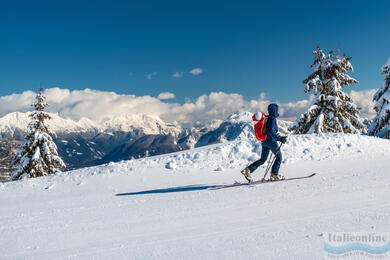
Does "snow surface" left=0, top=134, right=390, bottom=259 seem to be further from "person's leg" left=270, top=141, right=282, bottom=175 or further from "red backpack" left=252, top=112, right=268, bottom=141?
"red backpack" left=252, top=112, right=268, bottom=141

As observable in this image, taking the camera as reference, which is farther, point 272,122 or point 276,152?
point 276,152

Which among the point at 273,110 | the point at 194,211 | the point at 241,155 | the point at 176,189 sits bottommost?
the point at 194,211

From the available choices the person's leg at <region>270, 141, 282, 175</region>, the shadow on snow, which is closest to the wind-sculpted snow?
the shadow on snow

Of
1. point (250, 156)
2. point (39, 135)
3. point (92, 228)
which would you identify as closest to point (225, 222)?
point (92, 228)

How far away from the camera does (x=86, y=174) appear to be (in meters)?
9.80

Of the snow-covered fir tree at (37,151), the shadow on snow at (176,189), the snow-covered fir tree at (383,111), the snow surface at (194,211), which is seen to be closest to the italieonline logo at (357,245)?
the snow surface at (194,211)

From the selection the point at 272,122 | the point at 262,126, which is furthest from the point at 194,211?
the point at 272,122

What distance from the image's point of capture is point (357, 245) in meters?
3.04

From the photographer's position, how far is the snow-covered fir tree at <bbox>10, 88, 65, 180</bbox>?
21609mm

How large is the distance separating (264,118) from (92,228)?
465 cm

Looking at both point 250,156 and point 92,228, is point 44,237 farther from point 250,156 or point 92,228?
point 250,156

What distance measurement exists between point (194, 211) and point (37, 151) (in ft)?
70.4

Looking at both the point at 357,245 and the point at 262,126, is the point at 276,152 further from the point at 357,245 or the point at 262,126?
the point at 357,245

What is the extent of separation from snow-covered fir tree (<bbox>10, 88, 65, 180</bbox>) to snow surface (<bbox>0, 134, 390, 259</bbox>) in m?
13.6
